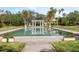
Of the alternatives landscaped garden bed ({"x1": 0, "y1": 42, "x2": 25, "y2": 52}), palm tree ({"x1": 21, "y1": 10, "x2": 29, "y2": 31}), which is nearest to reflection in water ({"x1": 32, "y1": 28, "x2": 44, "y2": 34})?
palm tree ({"x1": 21, "y1": 10, "x2": 29, "y2": 31})

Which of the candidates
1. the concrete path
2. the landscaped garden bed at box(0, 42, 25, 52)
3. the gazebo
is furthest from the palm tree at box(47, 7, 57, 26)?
the landscaped garden bed at box(0, 42, 25, 52)

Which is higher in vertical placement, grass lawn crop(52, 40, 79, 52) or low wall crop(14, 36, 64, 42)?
low wall crop(14, 36, 64, 42)

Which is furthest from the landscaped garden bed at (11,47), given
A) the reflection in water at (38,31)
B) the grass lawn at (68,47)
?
the grass lawn at (68,47)

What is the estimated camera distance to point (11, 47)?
2346 millimetres

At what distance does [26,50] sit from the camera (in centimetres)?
235

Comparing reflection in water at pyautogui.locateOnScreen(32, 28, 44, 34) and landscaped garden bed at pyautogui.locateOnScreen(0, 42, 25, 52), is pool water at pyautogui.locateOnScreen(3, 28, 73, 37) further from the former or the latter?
landscaped garden bed at pyautogui.locateOnScreen(0, 42, 25, 52)

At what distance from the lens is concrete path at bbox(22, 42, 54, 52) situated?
7.73 ft

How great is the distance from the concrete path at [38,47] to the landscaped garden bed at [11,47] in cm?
7

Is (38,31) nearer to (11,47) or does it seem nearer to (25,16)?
(25,16)

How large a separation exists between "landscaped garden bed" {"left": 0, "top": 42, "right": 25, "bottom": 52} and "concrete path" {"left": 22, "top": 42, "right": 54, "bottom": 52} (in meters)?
0.07

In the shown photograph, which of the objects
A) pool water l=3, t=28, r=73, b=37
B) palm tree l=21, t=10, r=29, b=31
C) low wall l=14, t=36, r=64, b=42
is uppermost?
palm tree l=21, t=10, r=29, b=31

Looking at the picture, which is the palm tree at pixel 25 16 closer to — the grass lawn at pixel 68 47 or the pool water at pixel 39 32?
the pool water at pixel 39 32

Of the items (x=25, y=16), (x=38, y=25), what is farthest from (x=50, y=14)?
(x=25, y=16)
